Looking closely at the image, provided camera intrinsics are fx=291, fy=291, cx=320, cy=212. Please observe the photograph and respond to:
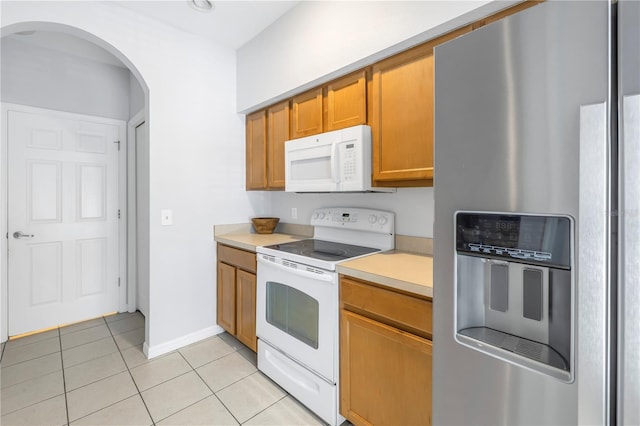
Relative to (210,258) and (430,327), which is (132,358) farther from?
(430,327)

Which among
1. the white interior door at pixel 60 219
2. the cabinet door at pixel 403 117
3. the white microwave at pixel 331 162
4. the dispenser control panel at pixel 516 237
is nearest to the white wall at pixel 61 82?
the white interior door at pixel 60 219

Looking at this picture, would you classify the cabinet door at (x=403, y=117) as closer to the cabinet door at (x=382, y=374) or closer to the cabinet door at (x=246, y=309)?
the cabinet door at (x=382, y=374)

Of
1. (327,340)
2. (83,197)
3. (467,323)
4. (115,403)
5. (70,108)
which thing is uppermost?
(70,108)

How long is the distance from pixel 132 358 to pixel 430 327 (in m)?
2.26

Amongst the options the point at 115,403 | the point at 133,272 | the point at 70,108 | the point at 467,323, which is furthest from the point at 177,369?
the point at 70,108

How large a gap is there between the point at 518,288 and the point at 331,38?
175cm

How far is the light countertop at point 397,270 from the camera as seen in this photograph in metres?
1.20

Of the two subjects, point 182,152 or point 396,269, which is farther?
point 182,152

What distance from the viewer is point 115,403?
173 centimetres

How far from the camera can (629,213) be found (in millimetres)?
627

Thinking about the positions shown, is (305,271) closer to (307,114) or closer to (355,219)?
(355,219)

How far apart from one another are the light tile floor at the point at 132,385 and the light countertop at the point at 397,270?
906 millimetres

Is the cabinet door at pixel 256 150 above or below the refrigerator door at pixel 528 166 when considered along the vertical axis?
above

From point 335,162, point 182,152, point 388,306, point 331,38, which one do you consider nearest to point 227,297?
point 182,152
